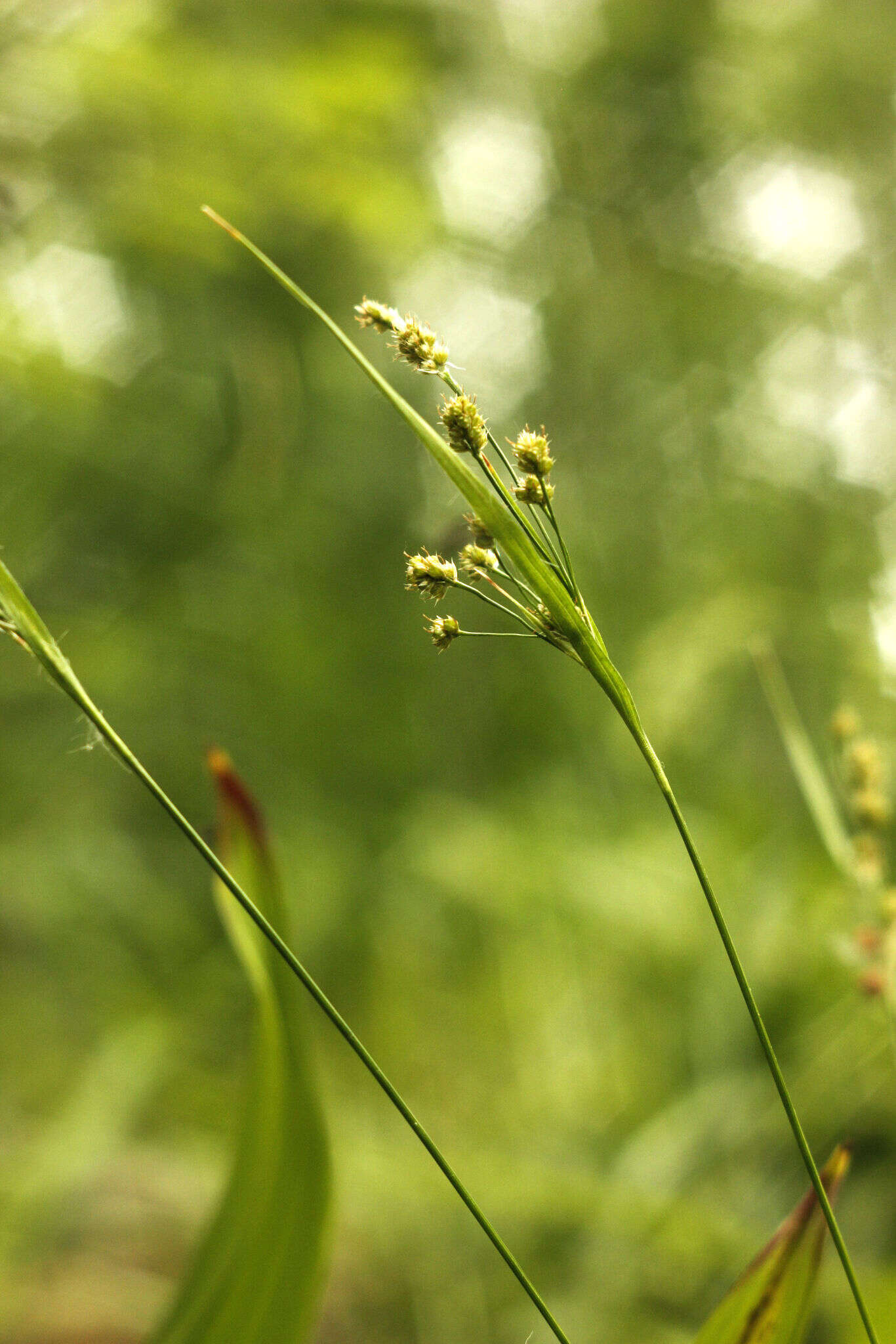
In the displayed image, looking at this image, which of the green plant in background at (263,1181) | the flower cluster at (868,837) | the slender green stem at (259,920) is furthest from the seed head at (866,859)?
the slender green stem at (259,920)

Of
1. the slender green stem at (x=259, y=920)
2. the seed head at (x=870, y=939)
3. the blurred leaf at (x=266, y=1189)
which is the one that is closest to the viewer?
the slender green stem at (x=259, y=920)

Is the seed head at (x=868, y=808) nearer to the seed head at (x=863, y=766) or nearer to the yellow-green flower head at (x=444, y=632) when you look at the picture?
the seed head at (x=863, y=766)

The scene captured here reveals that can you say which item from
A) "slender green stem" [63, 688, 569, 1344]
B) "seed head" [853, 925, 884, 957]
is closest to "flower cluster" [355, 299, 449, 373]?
"slender green stem" [63, 688, 569, 1344]

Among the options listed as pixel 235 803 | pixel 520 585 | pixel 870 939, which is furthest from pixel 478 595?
pixel 870 939

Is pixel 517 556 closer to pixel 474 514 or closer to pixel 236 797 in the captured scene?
pixel 474 514

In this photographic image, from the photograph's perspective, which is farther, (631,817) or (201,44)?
(631,817)

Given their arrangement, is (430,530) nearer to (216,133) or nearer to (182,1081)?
(216,133)

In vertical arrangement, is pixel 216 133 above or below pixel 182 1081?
above

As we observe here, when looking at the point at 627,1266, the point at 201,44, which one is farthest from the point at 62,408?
the point at 627,1266
